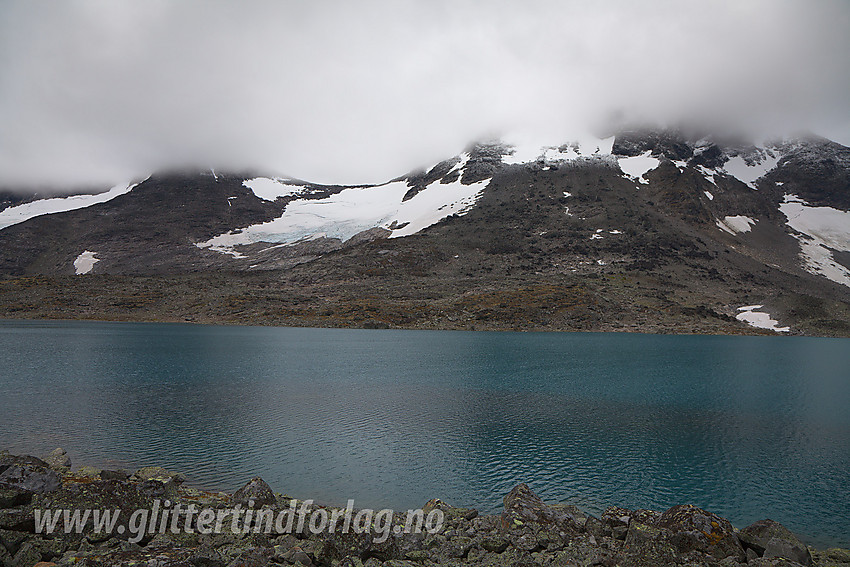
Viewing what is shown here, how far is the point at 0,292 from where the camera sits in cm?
12075

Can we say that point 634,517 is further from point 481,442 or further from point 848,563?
point 481,442

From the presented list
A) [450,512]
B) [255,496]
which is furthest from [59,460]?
[450,512]

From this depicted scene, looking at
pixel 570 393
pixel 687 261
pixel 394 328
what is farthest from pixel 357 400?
pixel 687 261

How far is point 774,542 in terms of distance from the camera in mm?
13086

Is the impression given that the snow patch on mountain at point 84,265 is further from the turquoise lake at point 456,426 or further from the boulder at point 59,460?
the boulder at point 59,460

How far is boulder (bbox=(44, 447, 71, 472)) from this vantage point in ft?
67.1

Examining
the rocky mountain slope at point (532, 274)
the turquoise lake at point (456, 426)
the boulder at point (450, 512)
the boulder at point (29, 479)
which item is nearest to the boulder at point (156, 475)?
the turquoise lake at point (456, 426)

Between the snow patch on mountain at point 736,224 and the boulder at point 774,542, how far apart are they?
198635 millimetres

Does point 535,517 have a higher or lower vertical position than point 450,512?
higher

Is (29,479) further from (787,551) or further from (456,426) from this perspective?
(456,426)

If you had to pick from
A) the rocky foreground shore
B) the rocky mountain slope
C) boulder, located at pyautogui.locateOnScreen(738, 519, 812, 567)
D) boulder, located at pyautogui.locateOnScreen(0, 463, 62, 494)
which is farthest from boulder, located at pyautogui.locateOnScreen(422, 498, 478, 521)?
the rocky mountain slope

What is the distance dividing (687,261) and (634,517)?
503 feet

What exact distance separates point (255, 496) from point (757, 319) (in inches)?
5166

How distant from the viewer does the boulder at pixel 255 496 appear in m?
14.9
